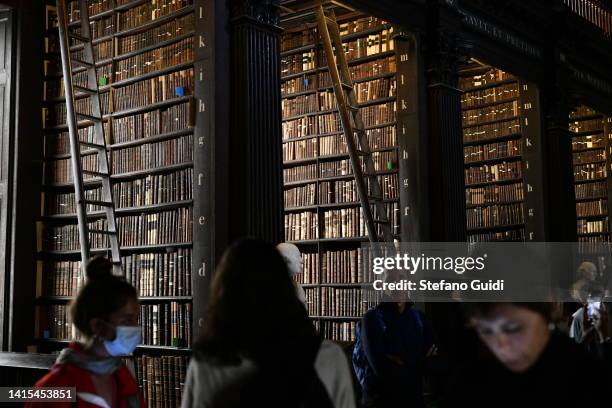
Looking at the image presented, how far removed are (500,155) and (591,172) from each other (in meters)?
2.15

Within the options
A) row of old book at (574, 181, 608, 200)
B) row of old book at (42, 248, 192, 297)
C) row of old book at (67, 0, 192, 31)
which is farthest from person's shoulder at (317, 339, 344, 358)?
row of old book at (574, 181, 608, 200)

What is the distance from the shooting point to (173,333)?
17.2ft

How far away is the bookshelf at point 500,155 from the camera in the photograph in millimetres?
7844

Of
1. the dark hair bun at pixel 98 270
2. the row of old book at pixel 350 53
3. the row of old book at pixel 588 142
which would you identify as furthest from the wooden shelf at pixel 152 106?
the row of old book at pixel 588 142

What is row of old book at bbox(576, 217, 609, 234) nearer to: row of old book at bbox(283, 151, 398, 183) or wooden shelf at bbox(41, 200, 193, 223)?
row of old book at bbox(283, 151, 398, 183)

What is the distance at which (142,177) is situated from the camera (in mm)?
5793

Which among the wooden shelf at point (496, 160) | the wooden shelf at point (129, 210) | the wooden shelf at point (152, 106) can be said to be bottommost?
the wooden shelf at point (129, 210)

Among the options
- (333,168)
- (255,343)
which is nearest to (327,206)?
(333,168)

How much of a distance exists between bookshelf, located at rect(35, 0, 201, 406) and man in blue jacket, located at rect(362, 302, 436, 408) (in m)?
1.33

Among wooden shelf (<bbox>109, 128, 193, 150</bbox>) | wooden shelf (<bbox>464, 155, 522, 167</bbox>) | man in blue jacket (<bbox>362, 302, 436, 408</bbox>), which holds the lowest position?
man in blue jacket (<bbox>362, 302, 436, 408</bbox>)

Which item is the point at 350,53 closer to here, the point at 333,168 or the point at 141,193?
the point at 333,168

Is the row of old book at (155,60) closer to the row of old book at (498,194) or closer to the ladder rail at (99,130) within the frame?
the ladder rail at (99,130)

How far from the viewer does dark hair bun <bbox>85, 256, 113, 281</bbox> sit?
2.03m

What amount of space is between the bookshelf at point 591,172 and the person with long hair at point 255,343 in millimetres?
8126
